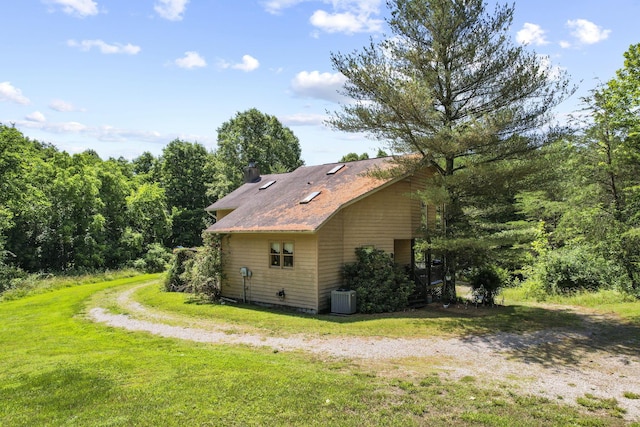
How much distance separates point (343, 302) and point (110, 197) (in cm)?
2548

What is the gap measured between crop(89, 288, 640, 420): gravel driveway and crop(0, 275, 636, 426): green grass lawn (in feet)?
2.06

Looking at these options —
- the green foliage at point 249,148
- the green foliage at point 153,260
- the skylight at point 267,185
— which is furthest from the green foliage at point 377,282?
the green foliage at point 249,148

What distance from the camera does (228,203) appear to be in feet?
72.7

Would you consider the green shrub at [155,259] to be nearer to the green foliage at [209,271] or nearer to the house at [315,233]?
the green foliage at [209,271]

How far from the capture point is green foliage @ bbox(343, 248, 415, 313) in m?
13.7

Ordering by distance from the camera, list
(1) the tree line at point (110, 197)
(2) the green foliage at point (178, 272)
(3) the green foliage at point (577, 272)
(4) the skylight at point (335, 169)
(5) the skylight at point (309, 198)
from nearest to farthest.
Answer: (5) the skylight at point (309, 198) < (3) the green foliage at point (577, 272) < (4) the skylight at point (335, 169) < (2) the green foliage at point (178, 272) < (1) the tree line at point (110, 197)

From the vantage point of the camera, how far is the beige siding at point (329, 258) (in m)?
13.7

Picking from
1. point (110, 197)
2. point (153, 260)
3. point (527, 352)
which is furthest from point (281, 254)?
point (110, 197)

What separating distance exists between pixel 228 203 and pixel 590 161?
1809cm

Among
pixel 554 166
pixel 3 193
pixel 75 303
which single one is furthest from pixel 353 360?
pixel 3 193

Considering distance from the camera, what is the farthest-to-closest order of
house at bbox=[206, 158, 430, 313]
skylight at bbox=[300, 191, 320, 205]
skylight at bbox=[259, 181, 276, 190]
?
skylight at bbox=[259, 181, 276, 190]
skylight at bbox=[300, 191, 320, 205]
house at bbox=[206, 158, 430, 313]

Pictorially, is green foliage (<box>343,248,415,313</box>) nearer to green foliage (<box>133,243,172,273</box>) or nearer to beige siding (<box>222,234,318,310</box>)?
beige siding (<box>222,234,318,310</box>)

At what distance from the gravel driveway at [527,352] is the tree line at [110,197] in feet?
57.2

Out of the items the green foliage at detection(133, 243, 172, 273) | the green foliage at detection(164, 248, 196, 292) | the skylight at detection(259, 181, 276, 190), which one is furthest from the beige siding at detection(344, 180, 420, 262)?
the green foliage at detection(133, 243, 172, 273)
